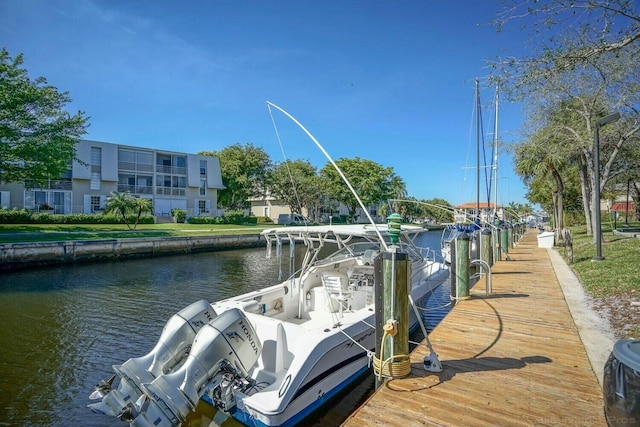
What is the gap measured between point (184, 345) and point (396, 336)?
2836 millimetres

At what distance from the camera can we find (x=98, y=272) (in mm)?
20219

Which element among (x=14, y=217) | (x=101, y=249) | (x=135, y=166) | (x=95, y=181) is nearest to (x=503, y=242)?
(x=101, y=249)

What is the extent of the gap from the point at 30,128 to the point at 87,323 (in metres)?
21.4

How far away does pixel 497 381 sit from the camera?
4.61 m

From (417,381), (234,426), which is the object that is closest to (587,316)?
(417,381)

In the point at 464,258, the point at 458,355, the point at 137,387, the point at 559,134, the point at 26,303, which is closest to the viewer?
the point at 137,387

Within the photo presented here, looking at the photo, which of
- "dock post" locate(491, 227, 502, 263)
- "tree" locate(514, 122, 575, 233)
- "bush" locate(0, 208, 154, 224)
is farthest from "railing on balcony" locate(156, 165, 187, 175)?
"dock post" locate(491, 227, 502, 263)

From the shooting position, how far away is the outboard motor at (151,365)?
171 inches

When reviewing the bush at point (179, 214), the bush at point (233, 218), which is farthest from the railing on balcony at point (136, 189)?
the bush at point (233, 218)

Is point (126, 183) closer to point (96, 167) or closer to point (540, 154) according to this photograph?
point (96, 167)

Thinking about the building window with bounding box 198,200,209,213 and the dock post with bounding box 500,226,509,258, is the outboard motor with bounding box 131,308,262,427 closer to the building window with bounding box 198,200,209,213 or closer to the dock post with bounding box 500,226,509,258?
the dock post with bounding box 500,226,509,258

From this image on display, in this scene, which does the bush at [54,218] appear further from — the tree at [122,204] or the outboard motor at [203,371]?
the outboard motor at [203,371]

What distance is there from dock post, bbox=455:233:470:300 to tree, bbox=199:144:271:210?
48.6 m

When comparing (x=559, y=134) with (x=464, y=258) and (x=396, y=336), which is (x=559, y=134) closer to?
(x=464, y=258)
